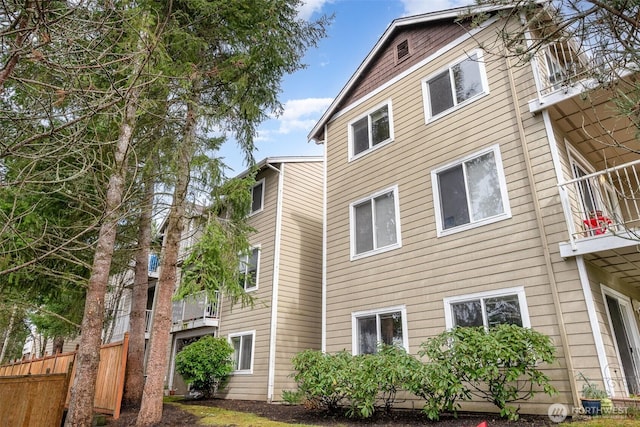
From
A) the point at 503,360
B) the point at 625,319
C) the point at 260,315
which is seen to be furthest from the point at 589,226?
the point at 260,315

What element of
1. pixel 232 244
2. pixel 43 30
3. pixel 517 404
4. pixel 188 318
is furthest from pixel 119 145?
pixel 188 318

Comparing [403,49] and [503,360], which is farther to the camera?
[403,49]

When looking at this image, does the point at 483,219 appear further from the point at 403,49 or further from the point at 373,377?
the point at 403,49

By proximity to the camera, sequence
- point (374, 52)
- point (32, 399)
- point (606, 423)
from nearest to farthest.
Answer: point (606, 423) → point (32, 399) → point (374, 52)

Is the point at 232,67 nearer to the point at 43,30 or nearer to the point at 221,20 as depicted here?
the point at 221,20

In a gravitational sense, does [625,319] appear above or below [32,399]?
above

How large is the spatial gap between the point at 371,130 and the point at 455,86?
271cm

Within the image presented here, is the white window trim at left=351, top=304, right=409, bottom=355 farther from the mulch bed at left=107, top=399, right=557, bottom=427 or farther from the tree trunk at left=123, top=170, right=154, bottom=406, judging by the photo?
the tree trunk at left=123, top=170, right=154, bottom=406

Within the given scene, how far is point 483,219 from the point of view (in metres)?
7.75

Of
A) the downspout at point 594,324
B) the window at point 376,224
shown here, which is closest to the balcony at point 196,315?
the window at point 376,224

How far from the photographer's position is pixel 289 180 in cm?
1441

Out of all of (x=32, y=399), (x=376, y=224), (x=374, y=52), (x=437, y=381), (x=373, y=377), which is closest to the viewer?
(x=32, y=399)

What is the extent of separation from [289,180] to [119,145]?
788 centimetres

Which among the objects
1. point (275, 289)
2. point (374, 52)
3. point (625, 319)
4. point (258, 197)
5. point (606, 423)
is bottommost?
point (606, 423)
